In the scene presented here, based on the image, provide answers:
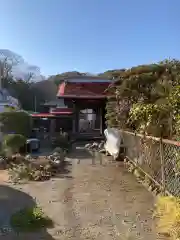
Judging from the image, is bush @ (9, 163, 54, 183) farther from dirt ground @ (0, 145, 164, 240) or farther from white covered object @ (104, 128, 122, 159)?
white covered object @ (104, 128, 122, 159)

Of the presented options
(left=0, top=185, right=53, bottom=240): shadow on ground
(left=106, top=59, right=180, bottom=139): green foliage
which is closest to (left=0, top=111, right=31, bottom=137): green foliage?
(left=106, top=59, right=180, bottom=139): green foliage

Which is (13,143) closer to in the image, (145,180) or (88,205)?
(145,180)

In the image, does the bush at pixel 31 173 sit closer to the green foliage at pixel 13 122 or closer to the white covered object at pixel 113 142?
the white covered object at pixel 113 142

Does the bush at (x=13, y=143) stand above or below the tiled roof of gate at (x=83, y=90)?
below

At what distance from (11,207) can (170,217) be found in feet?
10.7

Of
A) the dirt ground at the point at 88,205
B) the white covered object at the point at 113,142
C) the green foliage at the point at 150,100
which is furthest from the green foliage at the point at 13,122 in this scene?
the dirt ground at the point at 88,205

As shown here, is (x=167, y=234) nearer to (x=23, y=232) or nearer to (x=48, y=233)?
(x=48, y=233)

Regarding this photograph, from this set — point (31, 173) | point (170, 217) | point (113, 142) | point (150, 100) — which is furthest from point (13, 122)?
point (170, 217)

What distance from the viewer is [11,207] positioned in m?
6.24

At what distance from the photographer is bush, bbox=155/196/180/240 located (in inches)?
163

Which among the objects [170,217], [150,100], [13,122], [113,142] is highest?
[150,100]

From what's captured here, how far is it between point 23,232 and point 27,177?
14.3 feet

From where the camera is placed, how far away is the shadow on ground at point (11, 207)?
4.73 m

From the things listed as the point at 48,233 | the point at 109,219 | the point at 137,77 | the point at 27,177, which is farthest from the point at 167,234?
the point at 137,77
